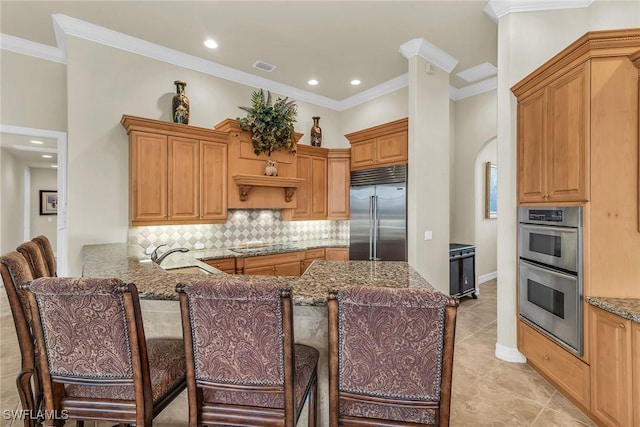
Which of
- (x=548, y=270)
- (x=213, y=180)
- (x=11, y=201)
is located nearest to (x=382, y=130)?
(x=213, y=180)

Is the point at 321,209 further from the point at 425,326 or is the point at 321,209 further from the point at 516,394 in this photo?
the point at 425,326

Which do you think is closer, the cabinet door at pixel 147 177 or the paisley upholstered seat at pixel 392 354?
the paisley upholstered seat at pixel 392 354

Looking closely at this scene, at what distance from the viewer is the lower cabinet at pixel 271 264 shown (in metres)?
3.82

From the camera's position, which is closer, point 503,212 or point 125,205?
point 503,212

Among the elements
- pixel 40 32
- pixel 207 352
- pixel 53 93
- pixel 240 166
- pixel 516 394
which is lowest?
pixel 516 394

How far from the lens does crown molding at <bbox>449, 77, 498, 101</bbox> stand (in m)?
4.86

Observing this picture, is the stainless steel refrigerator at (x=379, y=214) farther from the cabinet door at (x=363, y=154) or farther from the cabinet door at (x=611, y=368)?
the cabinet door at (x=611, y=368)

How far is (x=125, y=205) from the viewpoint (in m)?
3.59

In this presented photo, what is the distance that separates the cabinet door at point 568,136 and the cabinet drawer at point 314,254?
9.76ft

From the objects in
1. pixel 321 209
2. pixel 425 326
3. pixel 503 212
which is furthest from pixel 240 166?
pixel 425 326

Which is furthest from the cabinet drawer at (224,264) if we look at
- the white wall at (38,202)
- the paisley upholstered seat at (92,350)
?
the white wall at (38,202)

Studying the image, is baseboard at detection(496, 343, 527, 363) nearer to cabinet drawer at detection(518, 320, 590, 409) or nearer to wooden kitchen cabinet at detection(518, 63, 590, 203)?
cabinet drawer at detection(518, 320, 590, 409)

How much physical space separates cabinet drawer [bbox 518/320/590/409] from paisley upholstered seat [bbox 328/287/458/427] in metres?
1.79

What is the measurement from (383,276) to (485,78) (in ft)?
14.7
